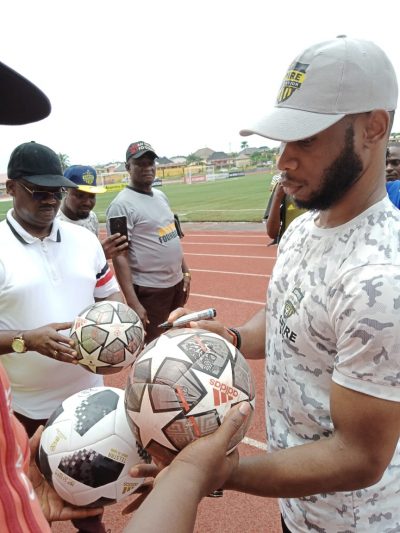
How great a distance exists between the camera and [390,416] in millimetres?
1292

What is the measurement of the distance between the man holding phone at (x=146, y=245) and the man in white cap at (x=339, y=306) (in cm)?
301

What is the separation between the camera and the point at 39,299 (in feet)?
8.18

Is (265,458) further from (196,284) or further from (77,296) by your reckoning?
(196,284)

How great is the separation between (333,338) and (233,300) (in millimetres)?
6599

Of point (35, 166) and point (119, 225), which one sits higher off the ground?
point (35, 166)

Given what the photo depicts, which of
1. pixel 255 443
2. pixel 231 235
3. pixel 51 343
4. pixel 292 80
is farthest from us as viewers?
pixel 231 235

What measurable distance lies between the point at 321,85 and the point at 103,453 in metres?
1.60

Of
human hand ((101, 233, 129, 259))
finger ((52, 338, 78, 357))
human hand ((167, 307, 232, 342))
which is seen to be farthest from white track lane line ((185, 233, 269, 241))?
human hand ((167, 307, 232, 342))

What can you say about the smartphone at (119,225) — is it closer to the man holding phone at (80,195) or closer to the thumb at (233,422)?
the man holding phone at (80,195)

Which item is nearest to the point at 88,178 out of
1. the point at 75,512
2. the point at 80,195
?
the point at 80,195

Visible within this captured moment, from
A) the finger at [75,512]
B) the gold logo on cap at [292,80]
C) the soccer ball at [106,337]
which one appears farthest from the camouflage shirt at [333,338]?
the soccer ball at [106,337]

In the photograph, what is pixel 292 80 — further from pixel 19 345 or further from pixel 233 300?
pixel 233 300

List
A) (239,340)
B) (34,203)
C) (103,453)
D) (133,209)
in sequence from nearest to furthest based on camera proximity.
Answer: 1. (103,453)
2. (239,340)
3. (34,203)
4. (133,209)

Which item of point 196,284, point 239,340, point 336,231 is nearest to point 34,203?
point 239,340
